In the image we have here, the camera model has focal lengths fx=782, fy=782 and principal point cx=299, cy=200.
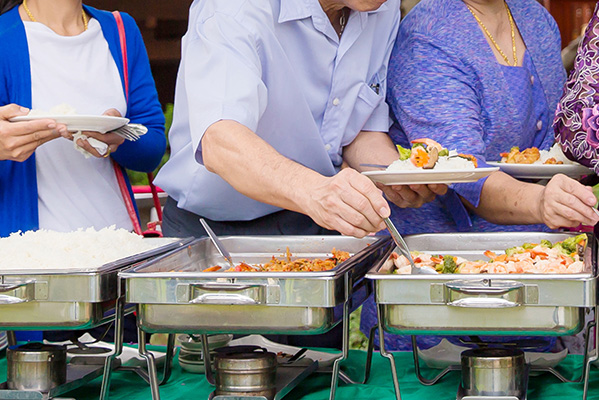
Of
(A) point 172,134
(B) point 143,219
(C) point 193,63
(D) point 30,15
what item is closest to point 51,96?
(D) point 30,15

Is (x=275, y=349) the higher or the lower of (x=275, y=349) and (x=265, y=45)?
the lower

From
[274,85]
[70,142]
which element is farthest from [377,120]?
[70,142]

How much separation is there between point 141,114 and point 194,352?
0.92 metres

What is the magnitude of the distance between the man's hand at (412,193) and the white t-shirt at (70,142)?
32.6 inches

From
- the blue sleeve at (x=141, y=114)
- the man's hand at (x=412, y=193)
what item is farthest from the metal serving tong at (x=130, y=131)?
the man's hand at (x=412, y=193)

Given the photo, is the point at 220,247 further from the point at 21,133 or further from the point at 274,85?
the point at 21,133

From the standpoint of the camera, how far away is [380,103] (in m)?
2.04

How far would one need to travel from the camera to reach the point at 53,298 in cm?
134

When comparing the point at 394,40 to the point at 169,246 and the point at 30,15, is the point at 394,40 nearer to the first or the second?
the point at 169,246

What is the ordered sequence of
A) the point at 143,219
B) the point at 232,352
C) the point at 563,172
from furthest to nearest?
1. the point at 143,219
2. the point at 563,172
3. the point at 232,352

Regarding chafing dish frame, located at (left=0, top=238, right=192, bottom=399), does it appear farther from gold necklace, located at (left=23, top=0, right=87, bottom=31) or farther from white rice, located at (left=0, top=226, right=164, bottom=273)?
gold necklace, located at (left=23, top=0, right=87, bottom=31)

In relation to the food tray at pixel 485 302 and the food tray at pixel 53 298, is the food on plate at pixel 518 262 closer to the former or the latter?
the food tray at pixel 485 302

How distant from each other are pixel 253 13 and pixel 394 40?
500 mm

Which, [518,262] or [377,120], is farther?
[377,120]
